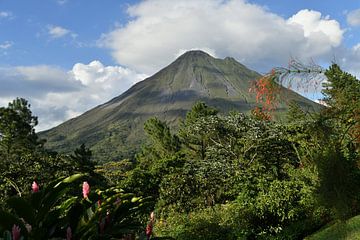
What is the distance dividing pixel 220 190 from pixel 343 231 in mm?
5715

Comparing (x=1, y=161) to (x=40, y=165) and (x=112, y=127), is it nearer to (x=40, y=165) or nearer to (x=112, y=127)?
(x=40, y=165)

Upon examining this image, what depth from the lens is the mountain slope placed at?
139550 mm

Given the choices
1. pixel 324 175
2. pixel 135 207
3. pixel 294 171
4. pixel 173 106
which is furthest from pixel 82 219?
pixel 173 106

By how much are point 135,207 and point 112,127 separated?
152481mm

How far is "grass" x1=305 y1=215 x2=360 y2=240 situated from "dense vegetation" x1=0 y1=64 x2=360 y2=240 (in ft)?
0.91

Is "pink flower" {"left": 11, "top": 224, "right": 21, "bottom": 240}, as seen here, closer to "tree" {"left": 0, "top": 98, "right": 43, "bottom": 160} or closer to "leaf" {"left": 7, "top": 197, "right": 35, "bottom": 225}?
"leaf" {"left": 7, "top": 197, "right": 35, "bottom": 225}

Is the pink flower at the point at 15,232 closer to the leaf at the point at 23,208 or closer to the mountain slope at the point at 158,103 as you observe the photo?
the leaf at the point at 23,208

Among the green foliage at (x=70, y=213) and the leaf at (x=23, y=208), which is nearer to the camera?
the leaf at (x=23, y=208)

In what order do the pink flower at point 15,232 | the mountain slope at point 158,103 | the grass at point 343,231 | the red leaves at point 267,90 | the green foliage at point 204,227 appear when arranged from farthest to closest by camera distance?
the mountain slope at point 158,103 < the green foliage at point 204,227 < the grass at point 343,231 < the red leaves at point 267,90 < the pink flower at point 15,232

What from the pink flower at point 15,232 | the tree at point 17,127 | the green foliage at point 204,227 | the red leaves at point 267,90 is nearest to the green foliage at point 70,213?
the pink flower at point 15,232

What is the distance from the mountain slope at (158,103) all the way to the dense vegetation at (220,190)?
105m

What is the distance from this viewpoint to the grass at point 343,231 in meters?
7.64

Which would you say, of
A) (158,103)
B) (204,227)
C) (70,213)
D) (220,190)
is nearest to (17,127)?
(220,190)

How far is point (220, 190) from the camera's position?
1320cm
